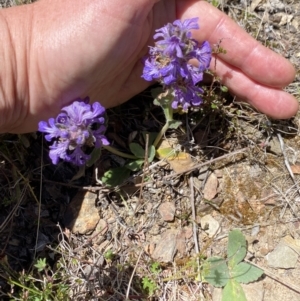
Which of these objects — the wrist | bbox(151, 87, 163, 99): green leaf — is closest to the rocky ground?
bbox(151, 87, 163, 99): green leaf

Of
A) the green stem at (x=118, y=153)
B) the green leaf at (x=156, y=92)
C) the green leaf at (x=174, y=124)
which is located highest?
the green leaf at (x=156, y=92)

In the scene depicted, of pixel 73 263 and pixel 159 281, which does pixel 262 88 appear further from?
pixel 73 263

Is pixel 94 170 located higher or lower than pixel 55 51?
lower

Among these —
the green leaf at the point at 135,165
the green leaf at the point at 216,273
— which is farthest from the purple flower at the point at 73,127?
the green leaf at the point at 216,273

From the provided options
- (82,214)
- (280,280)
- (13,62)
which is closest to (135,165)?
(82,214)

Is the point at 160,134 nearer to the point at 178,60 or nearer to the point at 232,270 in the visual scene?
the point at 178,60

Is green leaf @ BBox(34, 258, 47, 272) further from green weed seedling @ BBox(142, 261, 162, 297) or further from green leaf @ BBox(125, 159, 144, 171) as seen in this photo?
green leaf @ BBox(125, 159, 144, 171)

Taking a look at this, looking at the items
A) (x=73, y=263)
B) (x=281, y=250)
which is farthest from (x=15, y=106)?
(x=281, y=250)

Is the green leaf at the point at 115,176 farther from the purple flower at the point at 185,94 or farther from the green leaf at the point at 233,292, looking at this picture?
the green leaf at the point at 233,292
